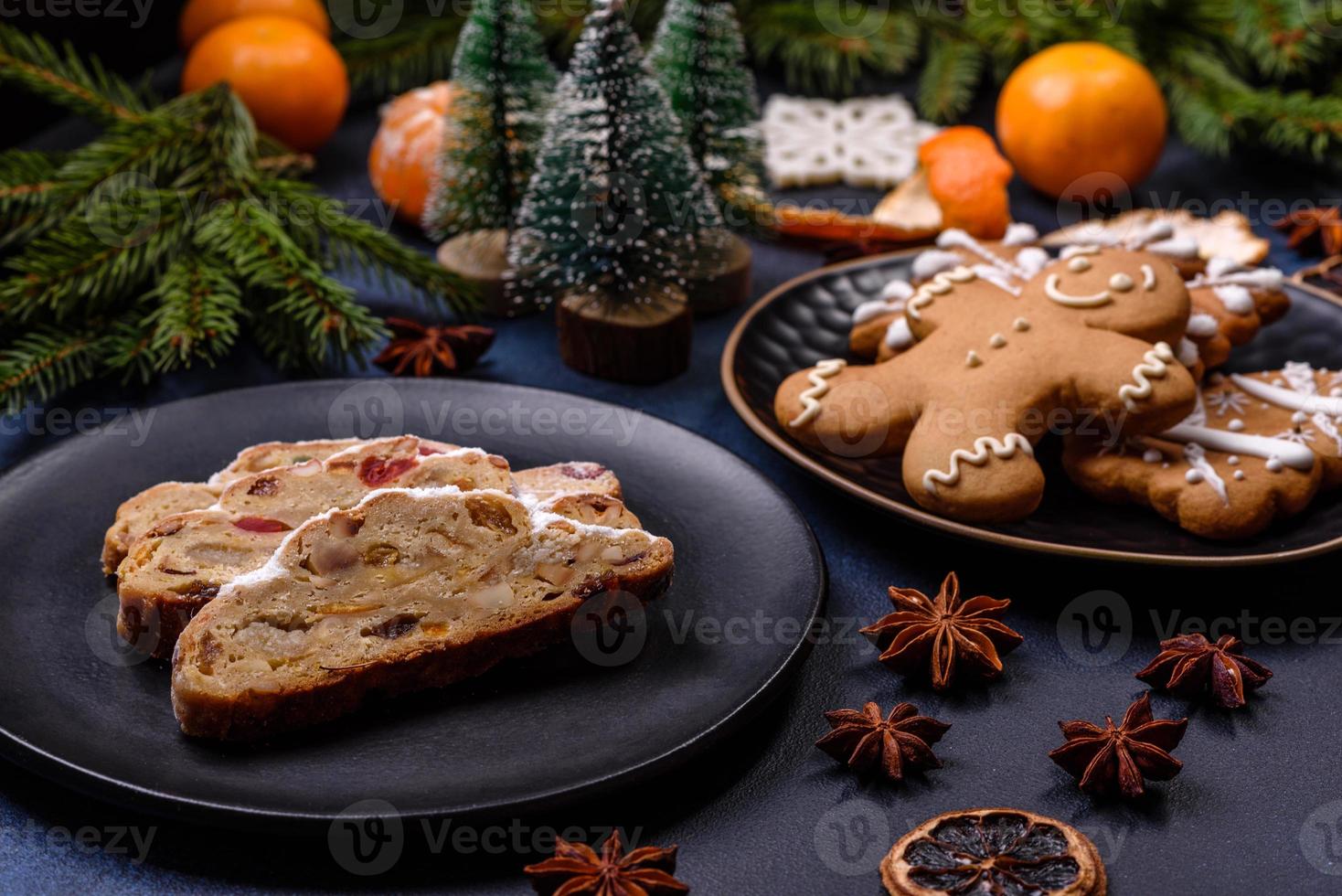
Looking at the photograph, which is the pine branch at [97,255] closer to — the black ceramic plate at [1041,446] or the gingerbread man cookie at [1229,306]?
the black ceramic plate at [1041,446]

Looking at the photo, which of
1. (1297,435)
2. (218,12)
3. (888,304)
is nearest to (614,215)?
(888,304)

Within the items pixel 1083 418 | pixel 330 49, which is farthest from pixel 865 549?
pixel 330 49

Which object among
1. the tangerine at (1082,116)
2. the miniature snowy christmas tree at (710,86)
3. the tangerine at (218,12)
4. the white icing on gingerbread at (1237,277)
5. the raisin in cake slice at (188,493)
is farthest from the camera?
the tangerine at (218,12)

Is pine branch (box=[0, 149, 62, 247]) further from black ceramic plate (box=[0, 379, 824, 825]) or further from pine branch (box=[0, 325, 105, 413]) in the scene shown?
black ceramic plate (box=[0, 379, 824, 825])

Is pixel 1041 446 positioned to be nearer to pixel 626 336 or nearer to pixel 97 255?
pixel 626 336

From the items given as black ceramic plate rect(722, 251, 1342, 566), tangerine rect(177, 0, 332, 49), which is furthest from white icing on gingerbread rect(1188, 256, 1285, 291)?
tangerine rect(177, 0, 332, 49)

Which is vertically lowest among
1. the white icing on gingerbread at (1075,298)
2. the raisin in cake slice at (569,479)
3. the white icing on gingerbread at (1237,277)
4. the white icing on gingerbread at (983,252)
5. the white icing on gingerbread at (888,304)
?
the raisin in cake slice at (569,479)

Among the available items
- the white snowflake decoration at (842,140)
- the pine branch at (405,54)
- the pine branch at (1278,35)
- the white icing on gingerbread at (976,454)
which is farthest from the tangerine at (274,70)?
the pine branch at (1278,35)

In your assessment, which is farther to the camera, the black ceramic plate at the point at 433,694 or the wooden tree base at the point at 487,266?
the wooden tree base at the point at 487,266

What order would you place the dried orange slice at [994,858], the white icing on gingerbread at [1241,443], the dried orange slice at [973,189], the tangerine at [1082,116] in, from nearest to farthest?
1. the dried orange slice at [994,858]
2. the white icing on gingerbread at [1241,443]
3. the dried orange slice at [973,189]
4. the tangerine at [1082,116]

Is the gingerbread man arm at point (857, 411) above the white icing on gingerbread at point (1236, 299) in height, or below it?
below
